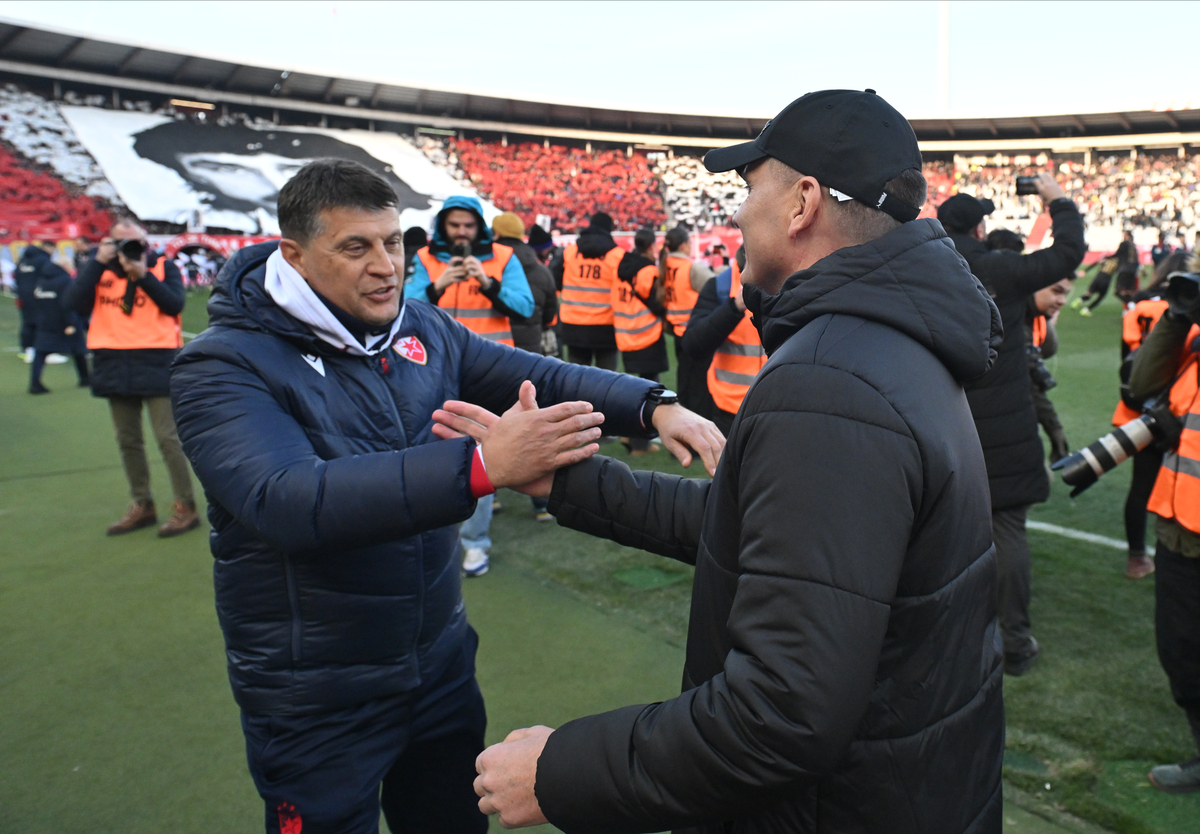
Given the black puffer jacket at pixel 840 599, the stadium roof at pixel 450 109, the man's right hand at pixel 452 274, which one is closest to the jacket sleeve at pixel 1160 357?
the black puffer jacket at pixel 840 599

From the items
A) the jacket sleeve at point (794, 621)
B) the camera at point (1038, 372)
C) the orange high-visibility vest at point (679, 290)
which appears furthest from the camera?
the orange high-visibility vest at point (679, 290)

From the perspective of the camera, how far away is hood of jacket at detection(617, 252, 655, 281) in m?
7.65

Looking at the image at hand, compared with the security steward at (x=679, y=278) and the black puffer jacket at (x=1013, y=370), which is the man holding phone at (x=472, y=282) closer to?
the security steward at (x=679, y=278)

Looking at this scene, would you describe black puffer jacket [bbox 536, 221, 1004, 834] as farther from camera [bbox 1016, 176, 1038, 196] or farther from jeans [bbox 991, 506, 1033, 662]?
camera [bbox 1016, 176, 1038, 196]

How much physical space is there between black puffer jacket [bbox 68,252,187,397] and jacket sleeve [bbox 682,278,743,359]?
12.2 feet

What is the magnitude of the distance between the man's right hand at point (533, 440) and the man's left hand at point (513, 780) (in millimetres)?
518

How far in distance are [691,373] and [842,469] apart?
5177 millimetres

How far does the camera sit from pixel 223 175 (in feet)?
103

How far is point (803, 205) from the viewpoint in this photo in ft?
4.26

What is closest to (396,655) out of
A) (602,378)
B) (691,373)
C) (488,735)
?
(602,378)

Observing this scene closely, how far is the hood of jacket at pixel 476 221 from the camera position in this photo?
5145 mm

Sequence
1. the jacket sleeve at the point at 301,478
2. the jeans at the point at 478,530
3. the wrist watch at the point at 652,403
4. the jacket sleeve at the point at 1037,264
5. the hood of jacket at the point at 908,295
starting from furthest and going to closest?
the jeans at the point at 478,530 < the jacket sleeve at the point at 1037,264 < the wrist watch at the point at 652,403 < the jacket sleeve at the point at 301,478 < the hood of jacket at the point at 908,295

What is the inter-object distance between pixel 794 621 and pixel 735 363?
3669mm

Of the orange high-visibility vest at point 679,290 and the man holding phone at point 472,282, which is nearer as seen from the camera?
the man holding phone at point 472,282
